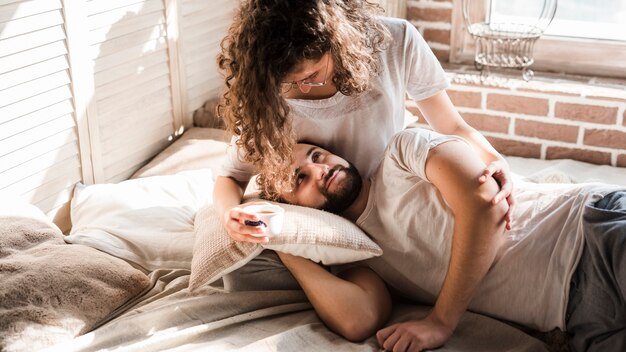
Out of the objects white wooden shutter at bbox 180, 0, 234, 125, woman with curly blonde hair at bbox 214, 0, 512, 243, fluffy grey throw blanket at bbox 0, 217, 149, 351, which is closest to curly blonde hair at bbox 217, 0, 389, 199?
woman with curly blonde hair at bbox 214, 0, 512, 243

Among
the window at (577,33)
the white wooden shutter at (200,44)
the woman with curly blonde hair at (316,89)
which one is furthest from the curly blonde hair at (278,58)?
the window at (577,33)

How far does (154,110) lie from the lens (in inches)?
111

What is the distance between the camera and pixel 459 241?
5.49ft

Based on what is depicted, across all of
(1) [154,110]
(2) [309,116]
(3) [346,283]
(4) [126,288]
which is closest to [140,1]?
(1) [154,110]

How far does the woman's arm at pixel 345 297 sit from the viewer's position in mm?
1729

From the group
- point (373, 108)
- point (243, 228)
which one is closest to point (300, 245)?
point (243, 228)

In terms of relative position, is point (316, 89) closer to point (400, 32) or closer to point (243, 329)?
point (400, 32)

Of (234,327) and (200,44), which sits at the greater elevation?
(200,44)

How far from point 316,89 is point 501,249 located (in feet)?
2.06

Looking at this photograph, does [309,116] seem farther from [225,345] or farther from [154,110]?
[154,110]

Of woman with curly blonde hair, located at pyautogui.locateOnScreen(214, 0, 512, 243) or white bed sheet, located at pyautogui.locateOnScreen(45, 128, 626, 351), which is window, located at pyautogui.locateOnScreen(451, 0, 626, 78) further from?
white bed sheet, located at pyautogui.locateOnScreen(45, 128, 626, 351)

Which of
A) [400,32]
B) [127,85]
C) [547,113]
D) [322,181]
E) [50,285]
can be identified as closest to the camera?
[50,285]

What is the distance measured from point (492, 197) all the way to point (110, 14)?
1496mm

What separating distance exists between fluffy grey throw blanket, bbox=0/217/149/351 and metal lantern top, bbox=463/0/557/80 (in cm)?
183
